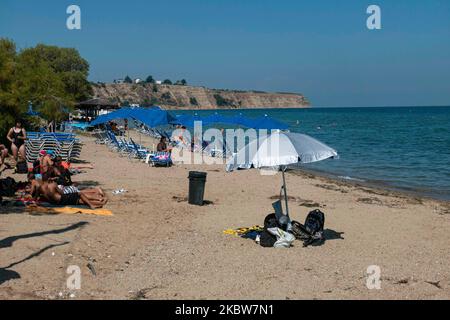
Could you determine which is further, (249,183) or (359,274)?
(249,183)

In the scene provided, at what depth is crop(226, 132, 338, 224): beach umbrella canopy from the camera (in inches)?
283

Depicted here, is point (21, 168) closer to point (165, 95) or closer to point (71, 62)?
point (71, 62)

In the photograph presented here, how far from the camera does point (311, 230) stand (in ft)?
25.2

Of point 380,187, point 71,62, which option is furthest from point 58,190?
point 71,62

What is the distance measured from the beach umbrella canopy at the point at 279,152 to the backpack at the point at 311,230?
96 cm

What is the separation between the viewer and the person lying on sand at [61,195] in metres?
9.20

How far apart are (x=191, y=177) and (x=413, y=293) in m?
5.71

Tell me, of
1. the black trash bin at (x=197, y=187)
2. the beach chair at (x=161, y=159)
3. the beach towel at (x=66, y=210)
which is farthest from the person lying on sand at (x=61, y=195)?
the beach chair at (x=161, y=159)

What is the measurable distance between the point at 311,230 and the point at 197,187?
334 centimetres

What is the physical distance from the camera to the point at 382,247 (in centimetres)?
764

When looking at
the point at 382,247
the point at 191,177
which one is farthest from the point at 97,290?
the point at 191,177

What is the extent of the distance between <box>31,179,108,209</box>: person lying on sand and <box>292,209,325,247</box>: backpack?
11.9ft

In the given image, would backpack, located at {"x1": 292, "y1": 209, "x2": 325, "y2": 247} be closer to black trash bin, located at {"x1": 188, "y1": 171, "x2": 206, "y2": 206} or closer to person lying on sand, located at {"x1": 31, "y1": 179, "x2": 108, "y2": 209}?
black trash bin, located at {"x1": 188, "y1": 171, "x2": 206, "y2": 206}
